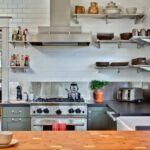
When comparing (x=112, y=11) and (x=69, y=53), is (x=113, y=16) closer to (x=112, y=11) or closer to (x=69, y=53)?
(x=112, y=11)

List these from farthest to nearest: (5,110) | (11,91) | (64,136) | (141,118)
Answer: (11,91), (5,110), (141,118), (64,136)

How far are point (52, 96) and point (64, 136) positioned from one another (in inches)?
134

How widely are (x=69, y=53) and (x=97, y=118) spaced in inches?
52.8

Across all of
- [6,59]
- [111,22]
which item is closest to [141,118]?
[111,22]

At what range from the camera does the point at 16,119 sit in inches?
191

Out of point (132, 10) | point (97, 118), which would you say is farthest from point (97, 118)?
point (132, 10)

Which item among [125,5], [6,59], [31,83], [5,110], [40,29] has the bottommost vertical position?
[5,110]

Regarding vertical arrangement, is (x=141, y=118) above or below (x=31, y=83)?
below

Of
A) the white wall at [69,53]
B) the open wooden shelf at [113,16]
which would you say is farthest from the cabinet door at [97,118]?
the open wooden shelf at [113,16]

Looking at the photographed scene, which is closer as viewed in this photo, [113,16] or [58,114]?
[58,114]

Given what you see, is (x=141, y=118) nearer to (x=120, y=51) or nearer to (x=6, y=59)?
(x=120, y=51)

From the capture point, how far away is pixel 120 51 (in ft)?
18.0

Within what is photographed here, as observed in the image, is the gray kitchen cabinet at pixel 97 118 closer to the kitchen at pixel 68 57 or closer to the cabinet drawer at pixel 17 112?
the kitchen at pixel 68 57

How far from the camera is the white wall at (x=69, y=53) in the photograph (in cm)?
550
